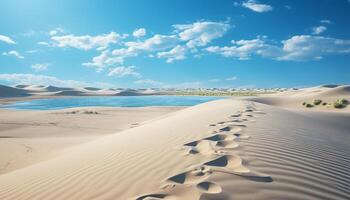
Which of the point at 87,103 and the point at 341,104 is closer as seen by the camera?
the point at 341,104

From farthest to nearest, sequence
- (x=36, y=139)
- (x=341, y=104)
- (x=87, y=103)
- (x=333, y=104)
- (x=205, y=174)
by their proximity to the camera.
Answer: (x=87, y=103)
(x=333, y=104)
(x=341, y=104)
(x=36, y=139)
(x=205, y=174)

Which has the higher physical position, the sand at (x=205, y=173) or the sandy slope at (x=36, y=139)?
the sand at (x=205, y=173)

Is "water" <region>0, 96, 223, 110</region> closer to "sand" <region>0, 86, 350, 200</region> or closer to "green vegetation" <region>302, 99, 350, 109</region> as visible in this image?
"green vegetation" <region>302, 99, 350, 109</region>

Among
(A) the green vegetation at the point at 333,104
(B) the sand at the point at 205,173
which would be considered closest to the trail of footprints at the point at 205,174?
(B) the sand at the point at 205,173

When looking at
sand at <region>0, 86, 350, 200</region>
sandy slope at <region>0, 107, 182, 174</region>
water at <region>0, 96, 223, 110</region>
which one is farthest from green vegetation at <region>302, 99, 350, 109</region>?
sand at <region>0, 86, 350, 200</region>

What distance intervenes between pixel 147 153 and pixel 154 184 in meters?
1.51

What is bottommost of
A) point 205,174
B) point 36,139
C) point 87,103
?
point 36,139

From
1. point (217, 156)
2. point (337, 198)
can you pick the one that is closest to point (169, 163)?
point (217, 156)

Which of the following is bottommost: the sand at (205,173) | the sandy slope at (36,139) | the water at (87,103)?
the sandy slope at (36,139)

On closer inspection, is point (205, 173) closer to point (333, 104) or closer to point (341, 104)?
point (341, 104)

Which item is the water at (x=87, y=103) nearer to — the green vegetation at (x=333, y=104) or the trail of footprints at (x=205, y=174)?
the green vegetation at (x=333, y=104)

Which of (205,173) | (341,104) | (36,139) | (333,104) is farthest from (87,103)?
(205,173)

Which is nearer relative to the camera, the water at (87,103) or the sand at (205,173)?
the sand at (205,173)

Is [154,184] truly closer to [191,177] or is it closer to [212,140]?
[191,177]
